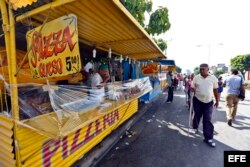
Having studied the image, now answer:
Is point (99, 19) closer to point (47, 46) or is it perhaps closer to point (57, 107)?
point (47, 46)

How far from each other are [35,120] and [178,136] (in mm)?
4163

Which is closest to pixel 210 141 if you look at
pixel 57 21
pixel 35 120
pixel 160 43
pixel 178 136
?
pixel 178 136

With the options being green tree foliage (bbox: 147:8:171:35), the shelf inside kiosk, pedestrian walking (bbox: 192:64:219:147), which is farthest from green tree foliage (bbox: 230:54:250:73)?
the shelf inside kiosk

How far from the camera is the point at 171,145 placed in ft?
16.5

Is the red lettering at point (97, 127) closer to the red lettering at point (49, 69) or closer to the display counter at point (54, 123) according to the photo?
the display counter at point (54, 123)

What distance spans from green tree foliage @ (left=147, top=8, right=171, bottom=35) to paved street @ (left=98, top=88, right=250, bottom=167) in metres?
4.07

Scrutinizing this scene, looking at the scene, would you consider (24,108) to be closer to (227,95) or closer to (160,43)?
(227,95)

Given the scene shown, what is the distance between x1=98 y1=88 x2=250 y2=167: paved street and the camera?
4.13 metres

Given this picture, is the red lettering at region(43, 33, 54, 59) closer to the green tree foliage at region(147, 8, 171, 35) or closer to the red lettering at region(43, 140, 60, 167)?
the red lettering at region(43, 140, 60, 167)

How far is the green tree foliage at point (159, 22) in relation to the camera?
866cm

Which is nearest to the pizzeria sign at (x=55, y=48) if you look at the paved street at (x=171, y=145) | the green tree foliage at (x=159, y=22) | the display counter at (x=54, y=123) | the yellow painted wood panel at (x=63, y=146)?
the display counter at (x=54, y=123)

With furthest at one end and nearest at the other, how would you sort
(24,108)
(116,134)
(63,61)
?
(116,134) → (24,108) → (63,61)

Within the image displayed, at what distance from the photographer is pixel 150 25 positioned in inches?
350

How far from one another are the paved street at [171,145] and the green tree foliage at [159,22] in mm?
4069
